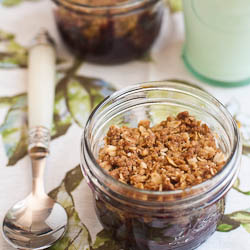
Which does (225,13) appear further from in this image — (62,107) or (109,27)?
(62,107)

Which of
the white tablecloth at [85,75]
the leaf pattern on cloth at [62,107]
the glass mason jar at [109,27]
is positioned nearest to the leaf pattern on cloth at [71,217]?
the white tablecloth at [85,75]

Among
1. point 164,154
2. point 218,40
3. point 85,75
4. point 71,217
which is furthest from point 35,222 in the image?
point 218,40

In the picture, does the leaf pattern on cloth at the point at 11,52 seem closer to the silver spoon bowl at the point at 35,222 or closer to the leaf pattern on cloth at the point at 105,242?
the silver spoon bowl at the point at 35,222

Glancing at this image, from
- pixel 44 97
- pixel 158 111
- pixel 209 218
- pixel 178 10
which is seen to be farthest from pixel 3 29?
pixel 209 218

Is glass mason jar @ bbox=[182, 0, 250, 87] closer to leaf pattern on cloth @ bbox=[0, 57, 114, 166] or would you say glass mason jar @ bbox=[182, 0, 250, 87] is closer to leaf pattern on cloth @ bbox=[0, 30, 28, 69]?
leaf pattern on cloth @ bbox=[0, 57, 114, 166]

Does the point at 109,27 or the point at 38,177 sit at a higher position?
the point at 109,27

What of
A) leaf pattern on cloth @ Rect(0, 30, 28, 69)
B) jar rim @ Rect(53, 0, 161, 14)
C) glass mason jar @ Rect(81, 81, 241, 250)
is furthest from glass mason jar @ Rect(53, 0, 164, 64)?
glass mason jar @ Rect(81, 81, 241, 250)

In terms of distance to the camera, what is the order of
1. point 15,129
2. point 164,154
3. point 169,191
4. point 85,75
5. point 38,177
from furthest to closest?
1. point 85,75
2. point 15,129
3. point 38,177
4. point 164,154
5. point 169,191
